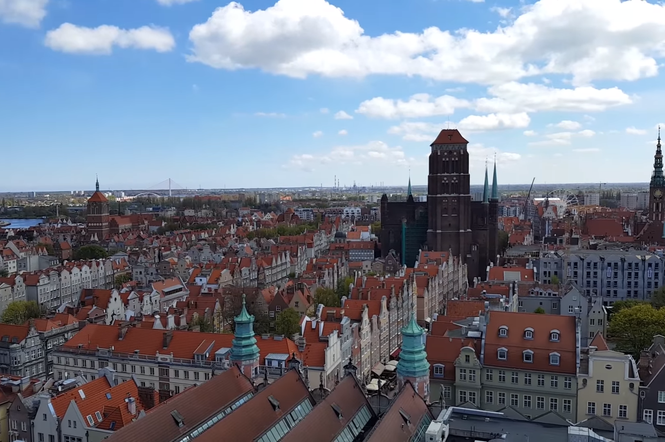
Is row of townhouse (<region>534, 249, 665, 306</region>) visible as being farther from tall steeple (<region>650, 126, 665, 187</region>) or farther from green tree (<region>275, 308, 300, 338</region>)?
green tree (<region>275, 308, 300, 338</region>)

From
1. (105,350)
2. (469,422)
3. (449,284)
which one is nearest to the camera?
(469,422)

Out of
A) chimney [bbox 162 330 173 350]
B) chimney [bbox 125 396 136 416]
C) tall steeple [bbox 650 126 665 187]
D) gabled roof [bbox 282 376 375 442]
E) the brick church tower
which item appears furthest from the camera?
the brick church tower

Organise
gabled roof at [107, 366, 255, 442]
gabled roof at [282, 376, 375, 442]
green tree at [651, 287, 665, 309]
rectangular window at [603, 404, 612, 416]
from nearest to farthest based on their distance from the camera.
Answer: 1. gabled roof at [282, 376, 375, 442]
2. gabled roof at [107, 366, 255, 442]
3. rectangular window at [603, 404, 612, 416]
4. green tree at [651, 287, 665, 309]

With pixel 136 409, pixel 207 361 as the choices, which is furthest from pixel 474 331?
pixel 136 409

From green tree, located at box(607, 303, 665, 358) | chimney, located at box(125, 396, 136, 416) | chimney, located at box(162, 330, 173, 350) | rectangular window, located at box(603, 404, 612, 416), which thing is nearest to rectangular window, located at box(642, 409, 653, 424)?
rectangular window, located at box(603, 404, 612, 416)

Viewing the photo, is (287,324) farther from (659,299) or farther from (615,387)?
(659,299)

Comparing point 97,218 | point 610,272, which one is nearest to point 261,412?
point 610,272

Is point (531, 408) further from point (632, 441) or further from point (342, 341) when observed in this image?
point (342, 341)
